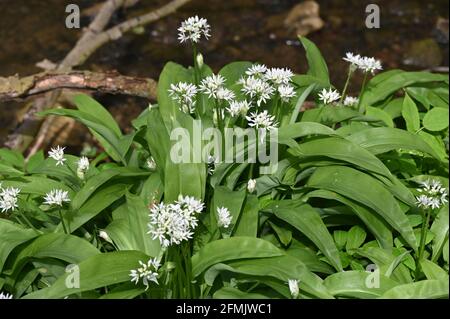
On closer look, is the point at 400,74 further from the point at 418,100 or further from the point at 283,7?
the point at 283,7

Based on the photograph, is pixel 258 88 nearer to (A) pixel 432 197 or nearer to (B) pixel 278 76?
(B) pixel 278 76

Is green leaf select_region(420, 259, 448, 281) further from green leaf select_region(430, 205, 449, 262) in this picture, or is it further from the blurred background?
the blurred background

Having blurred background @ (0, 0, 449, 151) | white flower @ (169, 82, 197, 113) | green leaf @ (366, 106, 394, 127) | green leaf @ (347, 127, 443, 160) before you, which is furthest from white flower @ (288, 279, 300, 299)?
blurred background @ (0, 0, 449, 151)

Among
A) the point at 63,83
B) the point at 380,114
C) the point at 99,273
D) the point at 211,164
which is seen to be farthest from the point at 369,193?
the point at 63,83

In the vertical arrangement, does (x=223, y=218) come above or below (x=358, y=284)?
above

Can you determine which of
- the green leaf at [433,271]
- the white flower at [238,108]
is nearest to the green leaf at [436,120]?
the green leaf at [433,271]

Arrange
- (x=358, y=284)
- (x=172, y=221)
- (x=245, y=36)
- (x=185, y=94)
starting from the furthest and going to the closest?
(x=245, y=36)
(x=185, y=94)
(x=358, y=284)
(x=172, y=221)

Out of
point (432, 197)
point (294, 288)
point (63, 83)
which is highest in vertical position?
point (63, 83)
